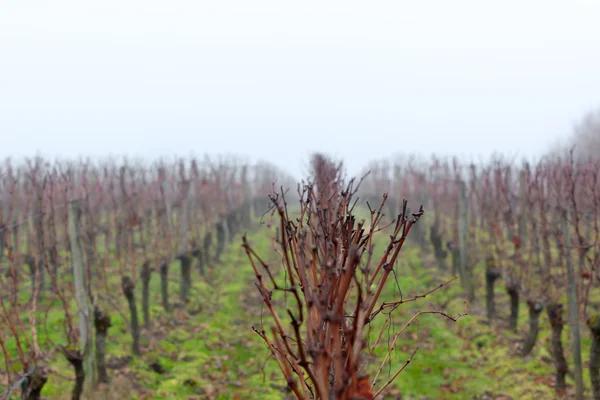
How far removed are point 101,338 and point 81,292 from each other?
1262 mm

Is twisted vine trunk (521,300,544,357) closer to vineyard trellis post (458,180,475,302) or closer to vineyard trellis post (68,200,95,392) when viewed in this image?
vineyard trellis post (458,180,475,302)

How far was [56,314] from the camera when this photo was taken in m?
9.42

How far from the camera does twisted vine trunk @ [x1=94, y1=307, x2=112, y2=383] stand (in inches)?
263

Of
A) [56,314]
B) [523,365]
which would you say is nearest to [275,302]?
[56,314]

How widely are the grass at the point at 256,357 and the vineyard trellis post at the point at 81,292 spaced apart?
875 mm

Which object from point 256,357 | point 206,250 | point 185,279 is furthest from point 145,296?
point 206,250

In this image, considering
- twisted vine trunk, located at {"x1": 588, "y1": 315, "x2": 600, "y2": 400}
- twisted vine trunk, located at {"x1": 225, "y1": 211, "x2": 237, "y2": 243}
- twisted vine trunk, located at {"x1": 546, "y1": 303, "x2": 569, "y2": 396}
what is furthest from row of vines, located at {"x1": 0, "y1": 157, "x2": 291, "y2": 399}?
twisted vine trunk, located at {"x1": 546, "y1": 303, "x2": 569, "y2": 396}

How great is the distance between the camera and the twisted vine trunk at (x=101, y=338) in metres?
6.67

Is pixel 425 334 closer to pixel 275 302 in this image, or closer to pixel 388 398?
pixel 388 398

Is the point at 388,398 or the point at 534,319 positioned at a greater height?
the point at 534,319

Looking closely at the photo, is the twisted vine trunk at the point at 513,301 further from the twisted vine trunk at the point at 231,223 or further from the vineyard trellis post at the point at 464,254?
the twisted vine trunk at the point at 231,223

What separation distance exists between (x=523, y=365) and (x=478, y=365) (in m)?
0.72

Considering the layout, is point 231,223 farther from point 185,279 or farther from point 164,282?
point 164,282

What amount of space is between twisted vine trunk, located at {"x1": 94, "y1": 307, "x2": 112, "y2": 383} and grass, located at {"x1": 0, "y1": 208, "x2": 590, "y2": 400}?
7.8 inches
